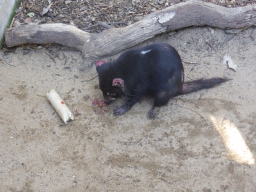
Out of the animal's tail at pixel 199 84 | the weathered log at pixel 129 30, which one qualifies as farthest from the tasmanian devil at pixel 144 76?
the weathered log at pixel 129 30

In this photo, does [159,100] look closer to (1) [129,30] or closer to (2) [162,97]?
(2) [162,97]

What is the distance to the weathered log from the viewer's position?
4086 millimetres

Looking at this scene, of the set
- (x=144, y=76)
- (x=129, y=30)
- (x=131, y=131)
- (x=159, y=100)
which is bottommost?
(x=131, y=131)

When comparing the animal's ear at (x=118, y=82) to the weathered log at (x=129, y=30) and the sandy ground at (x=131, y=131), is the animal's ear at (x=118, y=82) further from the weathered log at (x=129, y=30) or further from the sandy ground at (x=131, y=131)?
the weathered log at (x=129, y=30)

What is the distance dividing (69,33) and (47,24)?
479mm

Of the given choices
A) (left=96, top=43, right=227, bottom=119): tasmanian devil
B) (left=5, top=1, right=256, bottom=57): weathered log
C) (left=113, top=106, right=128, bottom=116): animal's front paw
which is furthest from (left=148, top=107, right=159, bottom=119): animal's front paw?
(left=5, top=1, right=256, bottom=57): weathered log

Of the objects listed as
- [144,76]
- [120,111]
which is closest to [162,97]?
[144,76]

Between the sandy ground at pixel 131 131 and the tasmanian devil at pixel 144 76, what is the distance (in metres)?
0.21

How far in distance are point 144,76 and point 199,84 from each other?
985 millimetres

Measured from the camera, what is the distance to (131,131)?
3.50 meters

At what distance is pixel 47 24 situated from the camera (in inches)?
167

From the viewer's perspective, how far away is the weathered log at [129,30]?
409 cm

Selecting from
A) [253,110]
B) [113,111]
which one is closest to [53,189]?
[113,111]

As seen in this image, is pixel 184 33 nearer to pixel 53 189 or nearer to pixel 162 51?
pixel 162 51
